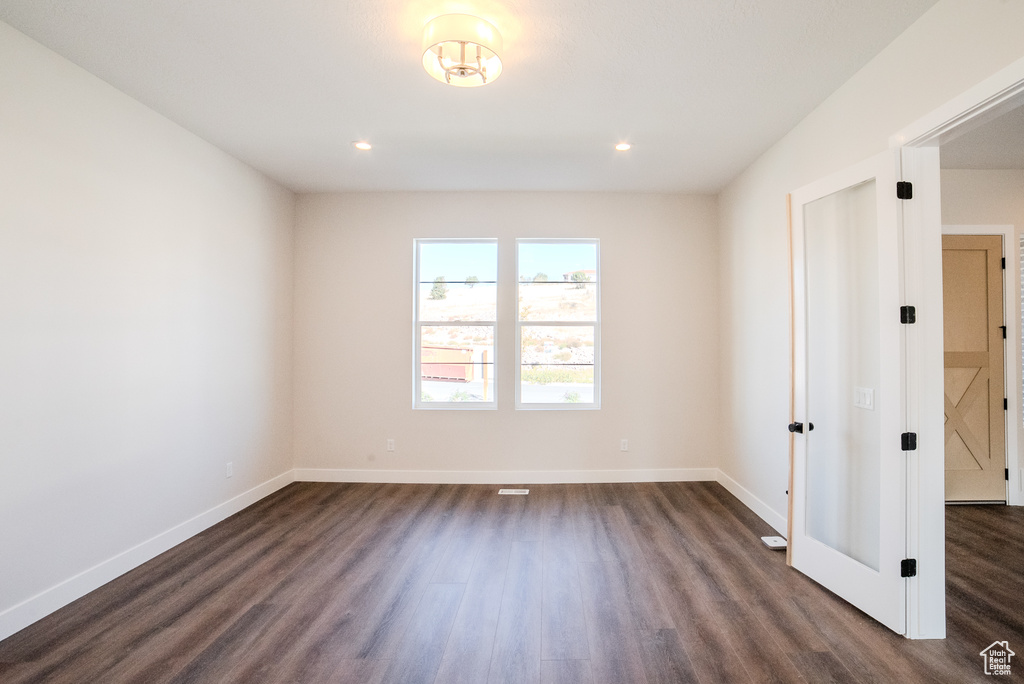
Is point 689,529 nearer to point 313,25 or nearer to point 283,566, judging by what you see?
point 283,566

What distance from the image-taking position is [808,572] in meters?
2.61

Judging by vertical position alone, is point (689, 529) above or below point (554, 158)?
below

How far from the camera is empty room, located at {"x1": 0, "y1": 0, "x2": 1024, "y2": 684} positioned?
6.70 ft

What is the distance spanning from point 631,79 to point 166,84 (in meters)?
2.71

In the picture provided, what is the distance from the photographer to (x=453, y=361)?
4.57 meters

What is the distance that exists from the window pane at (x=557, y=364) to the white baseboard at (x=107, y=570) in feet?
9.00

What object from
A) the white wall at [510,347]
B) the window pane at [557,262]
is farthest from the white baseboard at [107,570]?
the window pane at [557,262]

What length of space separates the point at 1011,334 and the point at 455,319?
4911mm

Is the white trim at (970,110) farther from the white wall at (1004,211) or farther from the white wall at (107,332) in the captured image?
the white wall at (107,332)

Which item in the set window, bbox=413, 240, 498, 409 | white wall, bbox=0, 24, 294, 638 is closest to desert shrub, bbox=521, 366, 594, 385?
window, bbox=413, 240, 498, 409

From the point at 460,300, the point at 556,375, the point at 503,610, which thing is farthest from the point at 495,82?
the point at 503,610

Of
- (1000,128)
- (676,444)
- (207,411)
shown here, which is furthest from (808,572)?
(207,411)

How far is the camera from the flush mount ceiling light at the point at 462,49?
200 centimetres

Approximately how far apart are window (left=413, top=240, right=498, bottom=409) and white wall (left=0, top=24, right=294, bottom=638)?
1568mm
